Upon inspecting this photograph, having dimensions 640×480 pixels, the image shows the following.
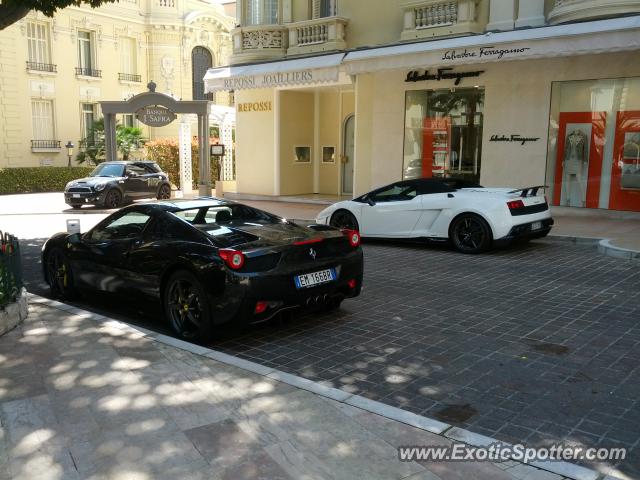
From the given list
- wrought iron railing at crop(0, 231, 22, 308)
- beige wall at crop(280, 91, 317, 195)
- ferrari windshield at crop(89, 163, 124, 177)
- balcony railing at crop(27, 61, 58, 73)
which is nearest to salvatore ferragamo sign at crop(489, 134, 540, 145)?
beige wall at crop(280, 91, 317, 195)

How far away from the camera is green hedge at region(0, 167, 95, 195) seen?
27.0 metres

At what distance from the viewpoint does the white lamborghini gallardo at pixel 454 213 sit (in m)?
10.2

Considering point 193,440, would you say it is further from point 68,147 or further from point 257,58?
point 68,147

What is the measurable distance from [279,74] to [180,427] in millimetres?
15940

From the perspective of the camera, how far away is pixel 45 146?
31.7 m

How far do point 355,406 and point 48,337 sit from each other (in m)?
3.15

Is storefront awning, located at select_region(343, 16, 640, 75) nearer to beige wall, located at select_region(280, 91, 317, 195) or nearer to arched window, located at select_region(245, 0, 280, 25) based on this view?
beige wall, located at select_region(280, 91, 317, 195)

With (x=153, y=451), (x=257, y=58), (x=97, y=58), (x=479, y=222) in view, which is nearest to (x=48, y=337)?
(x=153, y=451)

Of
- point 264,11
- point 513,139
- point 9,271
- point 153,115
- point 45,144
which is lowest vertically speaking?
point 9,271

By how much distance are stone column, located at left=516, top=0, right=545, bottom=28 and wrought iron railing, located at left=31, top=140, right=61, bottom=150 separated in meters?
25.4

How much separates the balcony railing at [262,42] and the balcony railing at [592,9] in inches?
375

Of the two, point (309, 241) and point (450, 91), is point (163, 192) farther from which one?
point (309, 241)

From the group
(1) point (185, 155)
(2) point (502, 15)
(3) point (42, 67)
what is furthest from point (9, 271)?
(3) point (42, 67)

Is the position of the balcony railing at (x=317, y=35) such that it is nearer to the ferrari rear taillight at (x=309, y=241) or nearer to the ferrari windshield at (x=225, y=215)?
the ferrari windshield at (x=225, y=215)
